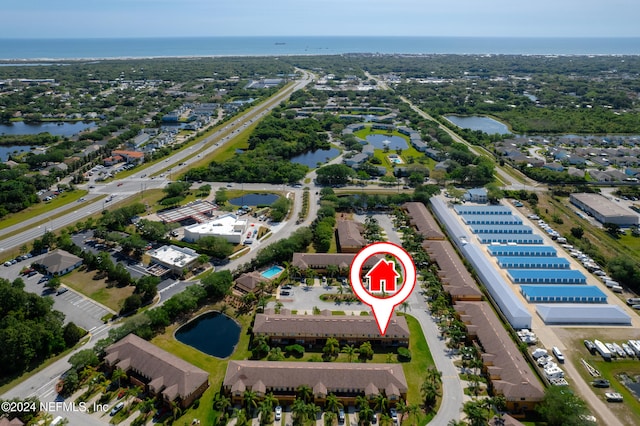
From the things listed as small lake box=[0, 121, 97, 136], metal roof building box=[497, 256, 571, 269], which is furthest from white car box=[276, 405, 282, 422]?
small lake box=[0, 121, 97, 136]

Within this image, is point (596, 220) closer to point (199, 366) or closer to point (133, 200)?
Result: point (199, 366)

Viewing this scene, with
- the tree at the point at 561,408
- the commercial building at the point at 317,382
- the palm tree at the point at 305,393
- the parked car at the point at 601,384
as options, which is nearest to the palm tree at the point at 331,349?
the commercial building at the point at 317,382

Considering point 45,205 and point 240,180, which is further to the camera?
point 240,180

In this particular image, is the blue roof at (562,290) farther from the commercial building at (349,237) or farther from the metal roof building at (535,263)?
the commercial building at (349,237)

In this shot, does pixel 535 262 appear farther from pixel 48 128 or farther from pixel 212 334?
pixel 48 128

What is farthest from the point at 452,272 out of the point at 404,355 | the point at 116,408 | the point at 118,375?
the point at 116,408

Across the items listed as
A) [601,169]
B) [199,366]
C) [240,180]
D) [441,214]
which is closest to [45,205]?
[240,180]
